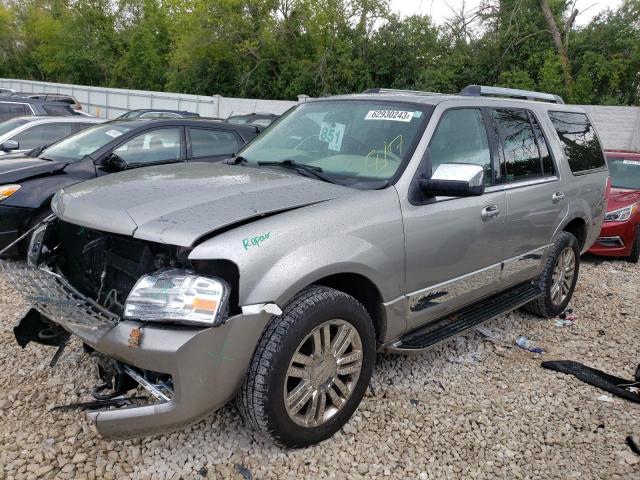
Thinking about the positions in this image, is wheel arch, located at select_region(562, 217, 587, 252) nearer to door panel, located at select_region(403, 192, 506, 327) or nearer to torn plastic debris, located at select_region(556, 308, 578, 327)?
torn plastic debris, located at select_region(556, 308, 578, 327)

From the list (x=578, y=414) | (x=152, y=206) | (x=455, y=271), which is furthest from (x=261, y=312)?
(x=578, y=414)

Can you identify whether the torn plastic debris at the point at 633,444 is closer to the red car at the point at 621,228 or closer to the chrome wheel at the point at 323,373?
the chrome wheel at the point at 323,373

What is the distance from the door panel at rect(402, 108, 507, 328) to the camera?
10.3 ft

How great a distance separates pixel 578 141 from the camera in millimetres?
4898

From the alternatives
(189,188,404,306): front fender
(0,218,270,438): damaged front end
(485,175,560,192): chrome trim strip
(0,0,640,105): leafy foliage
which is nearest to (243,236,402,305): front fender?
(189,188,404,306): front fender

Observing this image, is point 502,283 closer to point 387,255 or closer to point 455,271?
point 455,271

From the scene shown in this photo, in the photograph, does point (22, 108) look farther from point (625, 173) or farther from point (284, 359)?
point (625, 173)

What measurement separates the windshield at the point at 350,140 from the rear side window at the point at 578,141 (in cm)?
185

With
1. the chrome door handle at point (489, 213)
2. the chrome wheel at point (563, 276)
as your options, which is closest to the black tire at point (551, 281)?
the chrome wheel at point (563, 276)

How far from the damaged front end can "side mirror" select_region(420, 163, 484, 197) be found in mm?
1291

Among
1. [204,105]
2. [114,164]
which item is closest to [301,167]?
[114,164]

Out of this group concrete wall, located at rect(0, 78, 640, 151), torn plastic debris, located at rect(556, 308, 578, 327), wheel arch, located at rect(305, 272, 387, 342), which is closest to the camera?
wheel arch, located at rect(305, 272, 387, 342)

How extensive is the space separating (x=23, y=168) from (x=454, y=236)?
14.9 feet

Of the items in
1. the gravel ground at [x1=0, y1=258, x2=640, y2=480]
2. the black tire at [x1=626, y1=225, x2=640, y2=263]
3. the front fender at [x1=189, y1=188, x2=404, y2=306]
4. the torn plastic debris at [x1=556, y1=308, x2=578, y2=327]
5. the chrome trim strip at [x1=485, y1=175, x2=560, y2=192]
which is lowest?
the gravel ground at [x1=0, y1=258, x2=640, y2=480]
